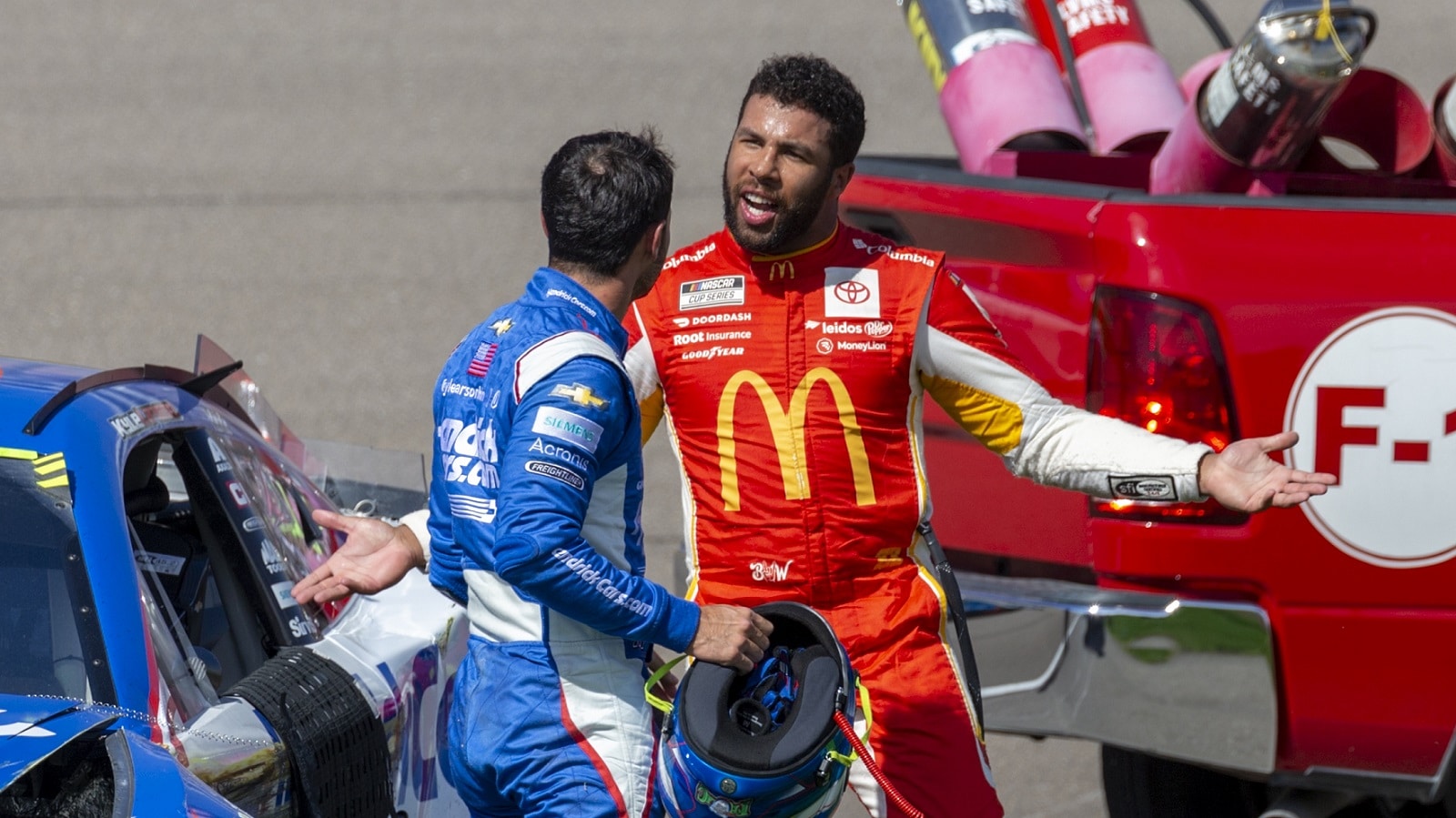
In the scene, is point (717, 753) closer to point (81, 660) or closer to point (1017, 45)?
point (81, 660)

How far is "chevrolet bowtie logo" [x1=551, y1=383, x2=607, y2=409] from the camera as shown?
294cm

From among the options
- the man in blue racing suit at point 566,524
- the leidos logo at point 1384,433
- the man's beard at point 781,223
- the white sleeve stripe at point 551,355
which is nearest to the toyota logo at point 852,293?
the man's beard at point 781,223

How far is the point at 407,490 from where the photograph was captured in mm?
4820

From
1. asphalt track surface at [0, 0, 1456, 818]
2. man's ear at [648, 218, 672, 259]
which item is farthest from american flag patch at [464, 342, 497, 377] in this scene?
asphalt track surface at [0, 0, 1456, 818]

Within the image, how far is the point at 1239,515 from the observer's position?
3914 mm

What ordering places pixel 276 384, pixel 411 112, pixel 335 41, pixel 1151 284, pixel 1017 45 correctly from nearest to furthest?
pixel 1151 284
pixel 1017 45
pixel 276 384
pixel 411 112
pixel 335 41

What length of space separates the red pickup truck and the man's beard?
2.01 feet

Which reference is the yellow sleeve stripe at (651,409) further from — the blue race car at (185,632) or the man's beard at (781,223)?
the blue race car at (185,632)

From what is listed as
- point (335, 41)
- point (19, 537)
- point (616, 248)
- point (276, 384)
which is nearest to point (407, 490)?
point (19, 537)

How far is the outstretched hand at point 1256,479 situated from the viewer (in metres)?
3.32

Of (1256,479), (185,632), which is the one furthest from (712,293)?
(185,632)

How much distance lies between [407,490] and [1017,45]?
2008 mm

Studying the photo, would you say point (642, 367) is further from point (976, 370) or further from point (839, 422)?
point (976, 370)

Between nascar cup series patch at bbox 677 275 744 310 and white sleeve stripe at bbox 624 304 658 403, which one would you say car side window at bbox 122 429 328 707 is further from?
nascar cup series patch at bbox 677 275 744 310
